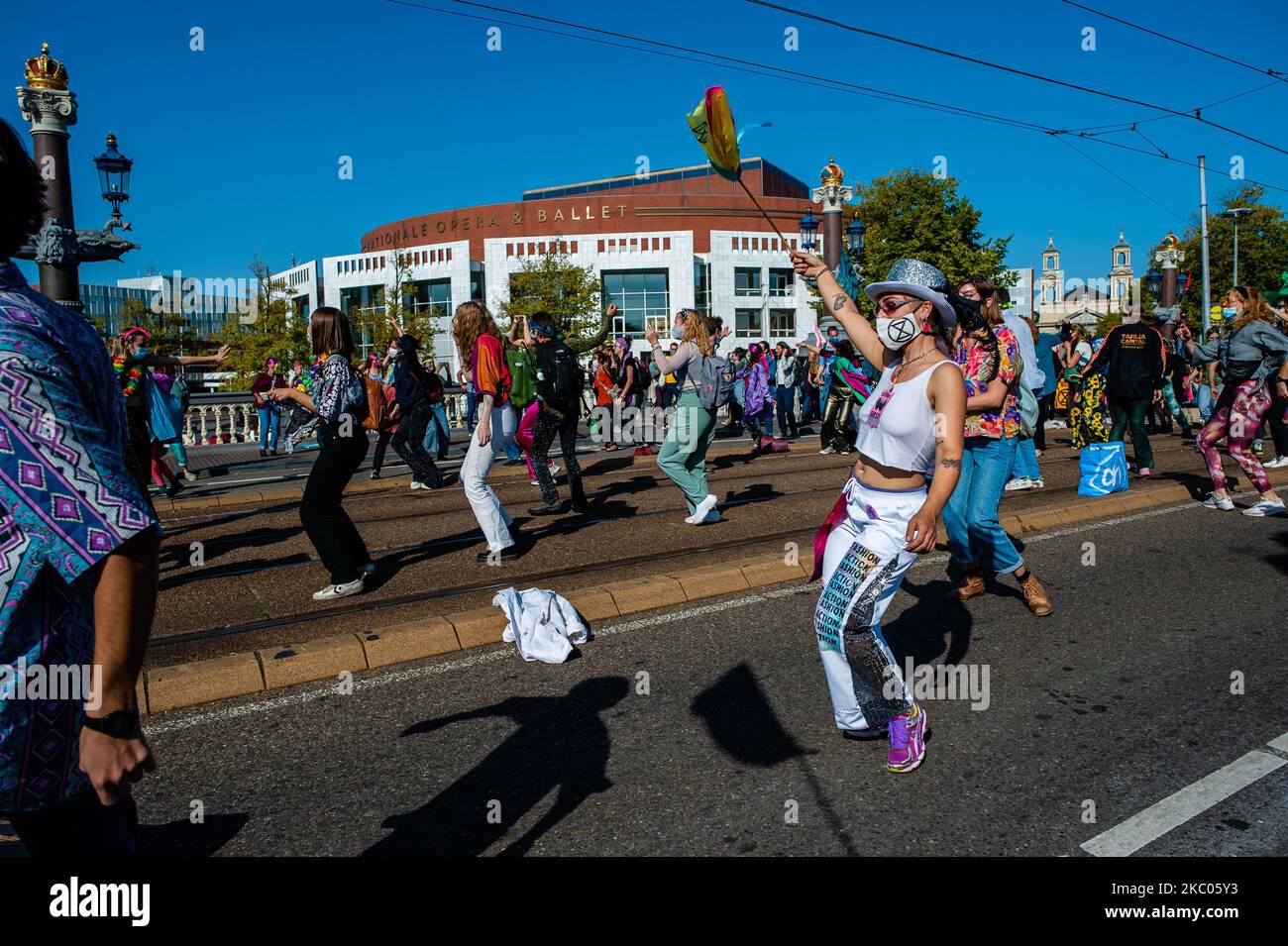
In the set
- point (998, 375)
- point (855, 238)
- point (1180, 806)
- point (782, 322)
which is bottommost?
point (1180, 806)

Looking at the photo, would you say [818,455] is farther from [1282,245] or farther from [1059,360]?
[1282,245]

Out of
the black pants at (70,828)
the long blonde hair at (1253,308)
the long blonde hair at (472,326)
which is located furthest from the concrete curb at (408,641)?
the long blonde hair at (1253,308)

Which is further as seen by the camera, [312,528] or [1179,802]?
[312,528]

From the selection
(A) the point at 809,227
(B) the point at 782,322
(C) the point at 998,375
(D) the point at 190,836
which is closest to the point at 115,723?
(D) the point at 190,836

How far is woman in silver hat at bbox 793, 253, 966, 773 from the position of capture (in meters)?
3.38

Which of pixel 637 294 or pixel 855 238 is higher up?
pixel 637 294

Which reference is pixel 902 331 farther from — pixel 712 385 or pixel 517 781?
pixel 712 385

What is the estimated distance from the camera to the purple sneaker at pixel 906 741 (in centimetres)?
348

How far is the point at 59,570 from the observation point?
1453 mm

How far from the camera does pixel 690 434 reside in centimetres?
822

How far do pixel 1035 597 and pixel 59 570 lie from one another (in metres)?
5.27

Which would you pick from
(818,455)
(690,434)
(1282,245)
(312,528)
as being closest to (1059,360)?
(818,455)

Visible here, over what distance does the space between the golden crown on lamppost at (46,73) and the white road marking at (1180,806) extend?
930 centimetres
